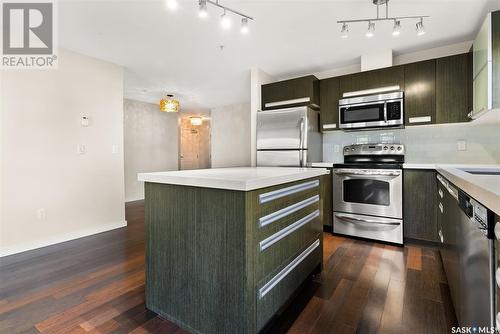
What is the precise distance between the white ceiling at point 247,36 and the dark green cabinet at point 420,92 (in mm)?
323

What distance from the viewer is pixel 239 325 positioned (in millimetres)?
1208

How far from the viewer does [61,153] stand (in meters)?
3.01

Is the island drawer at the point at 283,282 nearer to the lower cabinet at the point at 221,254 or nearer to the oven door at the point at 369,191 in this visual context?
the lower cabinet at the point at 221,254

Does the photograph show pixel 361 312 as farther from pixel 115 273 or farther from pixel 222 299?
pixel 115 273

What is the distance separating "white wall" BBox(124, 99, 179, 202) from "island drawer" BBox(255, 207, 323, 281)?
493 centimetres

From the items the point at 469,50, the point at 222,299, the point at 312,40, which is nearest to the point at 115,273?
the point at 222,299

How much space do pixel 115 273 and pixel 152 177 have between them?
1269 millimetres

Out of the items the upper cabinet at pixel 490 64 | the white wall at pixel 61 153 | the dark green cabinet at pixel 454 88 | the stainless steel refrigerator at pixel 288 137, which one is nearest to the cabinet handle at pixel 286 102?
the stainless steel refrigerator at pixel 288 137

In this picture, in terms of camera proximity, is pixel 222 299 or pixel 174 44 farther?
pixel 174 44

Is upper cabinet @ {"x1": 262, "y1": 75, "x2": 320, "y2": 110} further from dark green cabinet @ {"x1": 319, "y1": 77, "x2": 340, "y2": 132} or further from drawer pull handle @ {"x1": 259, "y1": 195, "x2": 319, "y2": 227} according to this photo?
drawer pull handle @ {"x1": 259, "y1": 195, "x2": 319, "y2": 227}

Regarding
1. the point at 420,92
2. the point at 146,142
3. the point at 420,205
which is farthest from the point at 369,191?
the point at 146,142

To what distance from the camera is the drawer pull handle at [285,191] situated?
130cm

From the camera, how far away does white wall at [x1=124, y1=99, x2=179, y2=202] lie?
18.4 feet

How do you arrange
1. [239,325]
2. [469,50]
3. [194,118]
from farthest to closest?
1. [194,118]
2. [469,50]
3. [239,325]
